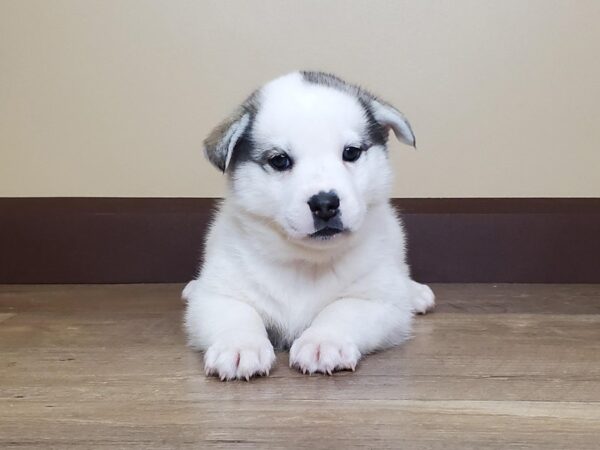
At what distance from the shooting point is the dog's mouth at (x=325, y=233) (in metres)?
1.67

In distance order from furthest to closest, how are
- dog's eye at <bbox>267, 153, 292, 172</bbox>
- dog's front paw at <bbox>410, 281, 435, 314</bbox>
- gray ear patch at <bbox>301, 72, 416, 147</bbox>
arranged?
dog's front paw at <bbox>410, 281, 435, 314</bbox> < gray ear patch at <bbox>301, 72, 416, 147</bbox> < dog's eye at <bbox>267, 153, 292, 172</bbox>

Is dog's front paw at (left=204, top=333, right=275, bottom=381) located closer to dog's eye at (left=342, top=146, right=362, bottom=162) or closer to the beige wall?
dog's eye at (left=342, top=146, right=362, bottom=162)

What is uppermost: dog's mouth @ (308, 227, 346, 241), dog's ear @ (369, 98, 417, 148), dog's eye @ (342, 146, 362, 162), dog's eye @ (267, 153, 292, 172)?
dog's ear @ (369, 98, 417, 148)

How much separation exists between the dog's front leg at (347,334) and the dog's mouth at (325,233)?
7.2 inches

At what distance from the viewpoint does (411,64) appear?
2643mm

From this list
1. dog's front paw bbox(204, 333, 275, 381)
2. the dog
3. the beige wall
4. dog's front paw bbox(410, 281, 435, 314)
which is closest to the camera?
dog's front paw bbox(204, 333, 275, 381)

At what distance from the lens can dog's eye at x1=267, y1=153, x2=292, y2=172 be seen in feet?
5.75

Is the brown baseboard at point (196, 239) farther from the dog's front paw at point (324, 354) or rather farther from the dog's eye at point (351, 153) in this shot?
the dog's front paw at point (324, 354)

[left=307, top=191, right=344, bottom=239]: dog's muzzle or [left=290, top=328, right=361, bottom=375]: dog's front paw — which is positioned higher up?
[left=307, top=191, right=344, bottom=239]: dog's muzzle

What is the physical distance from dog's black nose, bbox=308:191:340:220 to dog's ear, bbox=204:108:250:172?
271 mm

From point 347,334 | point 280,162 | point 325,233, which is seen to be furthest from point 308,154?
point 347,334

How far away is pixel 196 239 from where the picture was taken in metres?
2.72

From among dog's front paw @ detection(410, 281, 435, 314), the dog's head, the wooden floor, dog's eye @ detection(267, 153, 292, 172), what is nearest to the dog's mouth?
the dog's head

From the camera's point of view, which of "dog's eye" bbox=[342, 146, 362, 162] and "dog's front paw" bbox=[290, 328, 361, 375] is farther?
"dog's eye" bbox=[342, 146, 362, 162]
